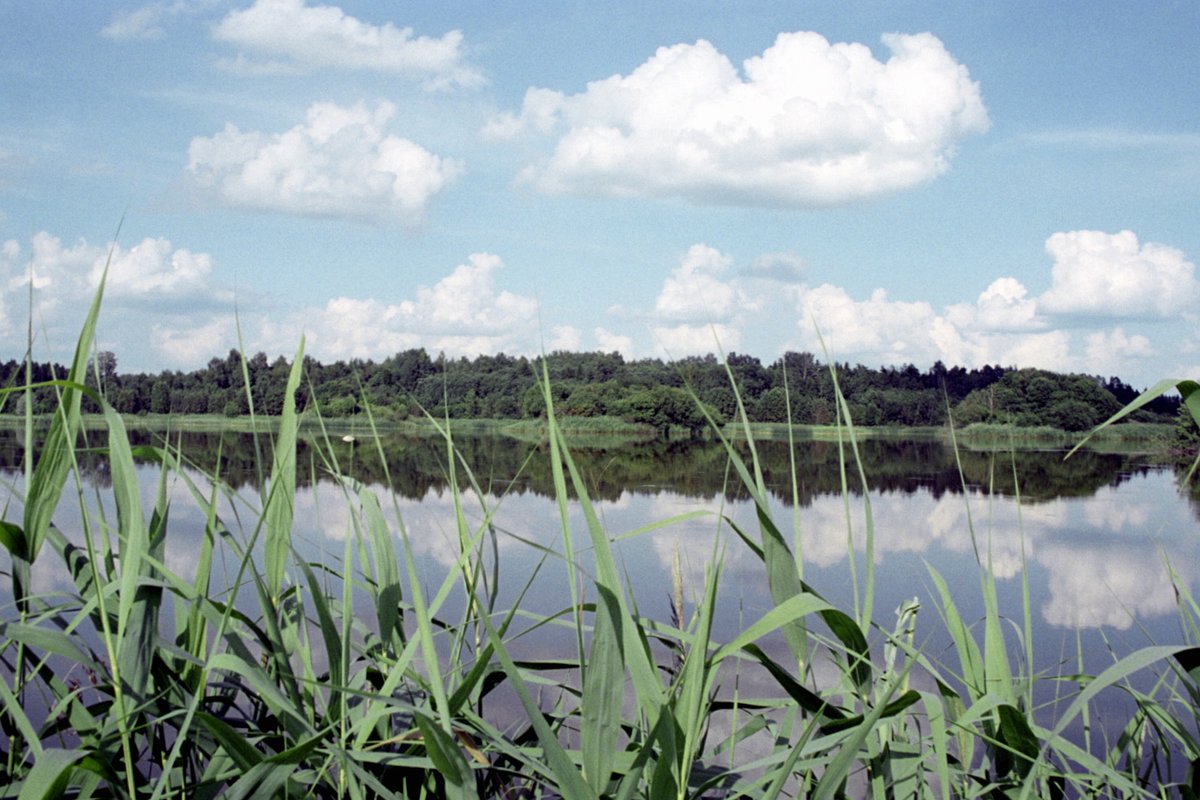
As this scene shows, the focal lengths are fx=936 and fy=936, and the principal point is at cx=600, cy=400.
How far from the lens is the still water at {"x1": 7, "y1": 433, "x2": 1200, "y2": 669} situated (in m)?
2.08

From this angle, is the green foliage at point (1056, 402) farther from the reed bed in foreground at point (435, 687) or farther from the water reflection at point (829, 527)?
the reed bed in foreground at point (435, 687)

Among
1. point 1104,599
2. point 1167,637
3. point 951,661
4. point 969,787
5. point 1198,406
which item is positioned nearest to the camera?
point 1198,406

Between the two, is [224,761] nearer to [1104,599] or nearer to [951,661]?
[951,661]

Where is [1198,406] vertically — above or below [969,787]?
above

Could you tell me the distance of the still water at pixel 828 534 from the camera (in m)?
2.08

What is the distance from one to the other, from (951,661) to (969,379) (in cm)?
4651

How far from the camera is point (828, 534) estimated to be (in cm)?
1084

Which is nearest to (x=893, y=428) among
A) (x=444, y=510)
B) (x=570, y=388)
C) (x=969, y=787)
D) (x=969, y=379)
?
(x=969, y=379)

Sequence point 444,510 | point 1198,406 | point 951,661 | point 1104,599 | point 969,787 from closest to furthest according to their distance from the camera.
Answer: point 1198,406 < point 969,787 < point 951,661 < point 1104,599 < point 444,510

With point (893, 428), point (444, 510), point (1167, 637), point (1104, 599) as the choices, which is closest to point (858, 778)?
point (1167, 637)

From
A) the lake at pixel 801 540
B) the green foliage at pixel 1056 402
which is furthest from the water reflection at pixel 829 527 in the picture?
the green foliage at pixel 1056 402

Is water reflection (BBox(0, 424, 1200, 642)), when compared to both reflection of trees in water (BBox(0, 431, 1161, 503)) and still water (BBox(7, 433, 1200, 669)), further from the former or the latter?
reflection of trees in water (BBox(0, 431, 1161, 503))

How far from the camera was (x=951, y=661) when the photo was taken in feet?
15.0

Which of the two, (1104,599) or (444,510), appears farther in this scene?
(444,510)
